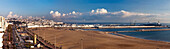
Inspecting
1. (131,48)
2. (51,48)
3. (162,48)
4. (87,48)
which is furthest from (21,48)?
(162,48)

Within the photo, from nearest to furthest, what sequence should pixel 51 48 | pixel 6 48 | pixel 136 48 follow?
1. pixel 6 48
2. pixel 51 48
3. pixel 136 48

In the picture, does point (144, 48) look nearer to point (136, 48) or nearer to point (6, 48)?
point (136, 48)

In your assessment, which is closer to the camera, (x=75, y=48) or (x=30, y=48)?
(x=30, y=48)

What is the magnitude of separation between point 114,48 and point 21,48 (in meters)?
17.2

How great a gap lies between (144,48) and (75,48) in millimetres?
13468

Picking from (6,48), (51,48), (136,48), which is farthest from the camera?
(136,48)

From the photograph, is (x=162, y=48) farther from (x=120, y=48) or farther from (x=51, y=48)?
(x=51, y=48)

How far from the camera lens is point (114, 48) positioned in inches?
1221

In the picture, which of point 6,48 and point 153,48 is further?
point 153,48

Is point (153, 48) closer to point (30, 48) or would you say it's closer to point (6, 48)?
point (30, 48)

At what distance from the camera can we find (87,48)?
30.4 m

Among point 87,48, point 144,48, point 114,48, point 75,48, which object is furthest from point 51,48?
point 144,48

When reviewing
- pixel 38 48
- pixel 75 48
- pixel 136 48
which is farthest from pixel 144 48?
pixel 38 48

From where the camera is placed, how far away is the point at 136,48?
31.2 metres
